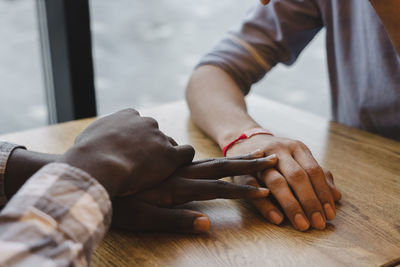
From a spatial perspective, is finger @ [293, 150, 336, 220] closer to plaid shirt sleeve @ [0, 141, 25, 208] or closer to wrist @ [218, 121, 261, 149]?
wrist @ [218, 121, 261, 149]

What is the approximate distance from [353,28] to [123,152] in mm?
737

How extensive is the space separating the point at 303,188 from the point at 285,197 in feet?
→ 0.11

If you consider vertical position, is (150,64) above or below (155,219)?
below

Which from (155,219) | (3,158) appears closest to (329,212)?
(155,219)

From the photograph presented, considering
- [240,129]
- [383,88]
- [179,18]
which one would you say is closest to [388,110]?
[383,88]

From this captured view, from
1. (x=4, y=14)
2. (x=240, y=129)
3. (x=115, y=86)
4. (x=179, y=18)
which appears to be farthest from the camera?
(x=179, y=18)

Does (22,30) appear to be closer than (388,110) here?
No

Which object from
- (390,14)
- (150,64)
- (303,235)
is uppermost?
(390,14)

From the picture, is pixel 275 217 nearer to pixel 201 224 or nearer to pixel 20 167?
pixel 201 224

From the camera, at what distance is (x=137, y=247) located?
640 millimetres

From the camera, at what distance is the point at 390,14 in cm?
85

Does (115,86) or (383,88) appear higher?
(383,88)

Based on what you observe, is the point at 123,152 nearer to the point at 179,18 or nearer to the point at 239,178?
the point at 239,178

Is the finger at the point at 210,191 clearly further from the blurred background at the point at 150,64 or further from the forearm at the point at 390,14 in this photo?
the blurred background at the point at 150,64
